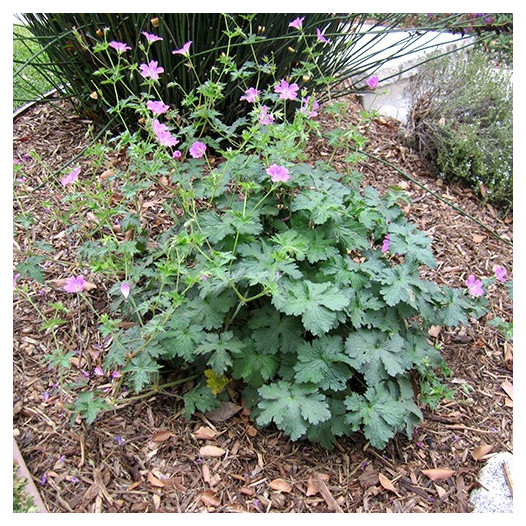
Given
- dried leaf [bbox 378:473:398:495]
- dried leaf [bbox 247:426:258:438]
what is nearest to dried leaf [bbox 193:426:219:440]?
dried leaf [bbox 247:426:258:438]

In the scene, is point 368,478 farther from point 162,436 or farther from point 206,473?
point 162,436

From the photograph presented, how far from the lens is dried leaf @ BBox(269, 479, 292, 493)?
196 cm

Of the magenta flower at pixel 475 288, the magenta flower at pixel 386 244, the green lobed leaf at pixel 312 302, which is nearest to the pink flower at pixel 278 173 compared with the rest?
the green lobed leaf at pixel 312 302

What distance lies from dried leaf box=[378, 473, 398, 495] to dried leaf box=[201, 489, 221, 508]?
0.59 m

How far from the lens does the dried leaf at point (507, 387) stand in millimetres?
2352

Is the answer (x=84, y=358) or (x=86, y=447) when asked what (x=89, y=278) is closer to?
(x=84, y=358)

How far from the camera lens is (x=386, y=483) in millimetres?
2004

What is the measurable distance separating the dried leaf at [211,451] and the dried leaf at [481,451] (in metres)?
0.95

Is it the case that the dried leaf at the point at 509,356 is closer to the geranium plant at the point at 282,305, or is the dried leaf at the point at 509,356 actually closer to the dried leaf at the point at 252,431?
the geranium plant at the point at 282,305

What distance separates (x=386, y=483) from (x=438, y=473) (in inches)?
8.1

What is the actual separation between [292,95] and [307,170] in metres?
0.34

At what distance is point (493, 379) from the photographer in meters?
2.41

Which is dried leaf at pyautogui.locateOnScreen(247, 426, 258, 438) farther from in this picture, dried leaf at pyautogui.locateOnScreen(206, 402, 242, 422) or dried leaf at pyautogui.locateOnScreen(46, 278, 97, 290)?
dried leaf at pyautogui.locateOnScreen(46, 278, 97, 290)

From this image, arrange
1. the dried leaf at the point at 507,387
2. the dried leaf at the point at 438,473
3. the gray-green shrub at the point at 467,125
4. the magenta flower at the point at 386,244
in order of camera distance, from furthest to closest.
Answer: the gray-green shrub at the point at 467,125 < the dried leaf at the point at 507,387 < the magenta flower at the point at 386,244 < the dried leaf at the point at 438,473
